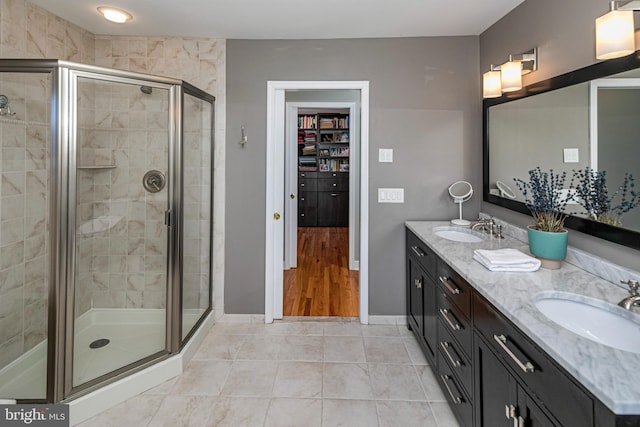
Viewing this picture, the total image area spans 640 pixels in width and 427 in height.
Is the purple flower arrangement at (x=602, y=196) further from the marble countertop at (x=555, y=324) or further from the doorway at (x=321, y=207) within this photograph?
the doorway at (x=321, y=207)

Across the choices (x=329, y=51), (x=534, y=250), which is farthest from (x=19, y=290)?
(x=534, y=250)

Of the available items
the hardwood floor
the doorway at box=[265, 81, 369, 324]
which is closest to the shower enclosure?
the doorway at box=[265, 81, 369, 324]

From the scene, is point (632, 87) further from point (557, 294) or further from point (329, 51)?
point (329, 51)

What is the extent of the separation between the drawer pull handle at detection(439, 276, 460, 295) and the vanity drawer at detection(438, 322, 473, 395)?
245 millimetres

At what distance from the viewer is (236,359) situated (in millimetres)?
2361

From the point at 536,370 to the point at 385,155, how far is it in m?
2.06

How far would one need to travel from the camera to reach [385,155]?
9.30 feet

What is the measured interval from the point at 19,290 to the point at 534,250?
2.92 m

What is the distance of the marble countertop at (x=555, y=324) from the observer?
79 centimetres

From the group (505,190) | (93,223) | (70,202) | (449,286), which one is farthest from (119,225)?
(505,190)

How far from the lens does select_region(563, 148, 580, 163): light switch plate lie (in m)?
1.71

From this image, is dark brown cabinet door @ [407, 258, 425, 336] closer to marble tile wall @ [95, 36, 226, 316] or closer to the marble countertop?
the marble countertop

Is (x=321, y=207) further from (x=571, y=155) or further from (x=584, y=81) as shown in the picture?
(x=584, y=81)

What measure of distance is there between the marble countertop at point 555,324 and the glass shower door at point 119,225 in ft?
6.25
